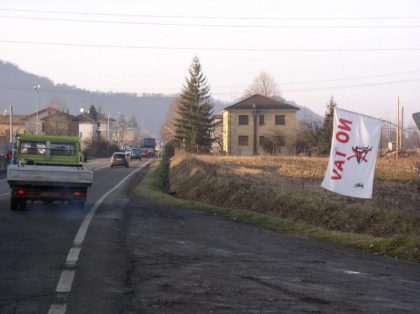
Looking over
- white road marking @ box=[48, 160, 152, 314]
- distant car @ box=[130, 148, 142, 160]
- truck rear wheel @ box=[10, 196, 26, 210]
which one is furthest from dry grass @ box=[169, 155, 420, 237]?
distant car @ box=[130, 148, 142, 160]

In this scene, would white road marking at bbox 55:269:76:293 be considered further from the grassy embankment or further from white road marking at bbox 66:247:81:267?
the grassy embankment

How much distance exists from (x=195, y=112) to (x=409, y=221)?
70416 mm

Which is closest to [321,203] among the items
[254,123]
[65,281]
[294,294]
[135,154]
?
[294,294]

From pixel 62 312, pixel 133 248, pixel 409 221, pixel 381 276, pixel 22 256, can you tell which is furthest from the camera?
pixel 409 221

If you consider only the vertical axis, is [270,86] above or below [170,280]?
above

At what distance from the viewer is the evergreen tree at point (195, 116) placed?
3196 inches

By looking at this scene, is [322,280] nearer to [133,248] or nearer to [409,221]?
[133,248]

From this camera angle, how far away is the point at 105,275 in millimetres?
8695

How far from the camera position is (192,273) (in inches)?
355

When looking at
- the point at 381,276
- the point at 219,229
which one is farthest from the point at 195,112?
the point at 381,276

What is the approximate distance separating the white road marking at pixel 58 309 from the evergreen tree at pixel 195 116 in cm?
7038

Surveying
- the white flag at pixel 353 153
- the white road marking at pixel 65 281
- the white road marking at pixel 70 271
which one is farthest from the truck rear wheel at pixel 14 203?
the white road marking at pixel 65 281

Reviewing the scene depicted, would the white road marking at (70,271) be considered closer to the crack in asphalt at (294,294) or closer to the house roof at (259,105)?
the crack in asphalt at (294,294)

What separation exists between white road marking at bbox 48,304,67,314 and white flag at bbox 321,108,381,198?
760 cm
